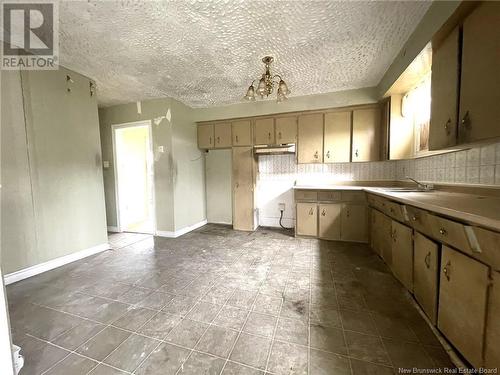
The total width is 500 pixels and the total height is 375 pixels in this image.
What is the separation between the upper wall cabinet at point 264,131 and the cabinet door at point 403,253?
2430mm

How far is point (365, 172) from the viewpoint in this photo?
3490 millimetres

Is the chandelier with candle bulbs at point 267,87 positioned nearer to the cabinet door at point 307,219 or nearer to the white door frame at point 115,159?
the cabinet door at point 307,219

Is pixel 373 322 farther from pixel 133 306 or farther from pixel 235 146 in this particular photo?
pixel 235 146

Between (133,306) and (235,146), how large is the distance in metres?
3.05

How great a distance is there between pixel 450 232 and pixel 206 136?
396 centimetres

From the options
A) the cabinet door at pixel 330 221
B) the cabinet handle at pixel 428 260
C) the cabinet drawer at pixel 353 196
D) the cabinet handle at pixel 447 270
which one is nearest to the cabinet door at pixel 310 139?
the cabinet drawer at pixel 353 196

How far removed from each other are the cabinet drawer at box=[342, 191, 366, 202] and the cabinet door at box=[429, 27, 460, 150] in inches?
56.4

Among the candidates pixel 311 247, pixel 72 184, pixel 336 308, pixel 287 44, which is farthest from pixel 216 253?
pixel 287 44

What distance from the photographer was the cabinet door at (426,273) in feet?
4.37

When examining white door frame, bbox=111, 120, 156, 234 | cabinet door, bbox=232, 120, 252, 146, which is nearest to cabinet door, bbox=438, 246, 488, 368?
cabinet door, bbox=232, 120, 252, 146

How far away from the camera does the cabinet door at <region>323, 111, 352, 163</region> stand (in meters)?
3.33

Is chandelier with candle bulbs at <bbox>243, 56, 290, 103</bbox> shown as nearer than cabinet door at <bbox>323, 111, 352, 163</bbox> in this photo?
Yes

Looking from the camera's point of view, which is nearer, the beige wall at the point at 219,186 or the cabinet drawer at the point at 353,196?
the cabinet drawer at the point at 353,196

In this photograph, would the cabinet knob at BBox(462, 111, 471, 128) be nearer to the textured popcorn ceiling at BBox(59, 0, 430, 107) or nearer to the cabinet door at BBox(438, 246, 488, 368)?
the cabinet door at BBox(438, 246, 488, 368)
